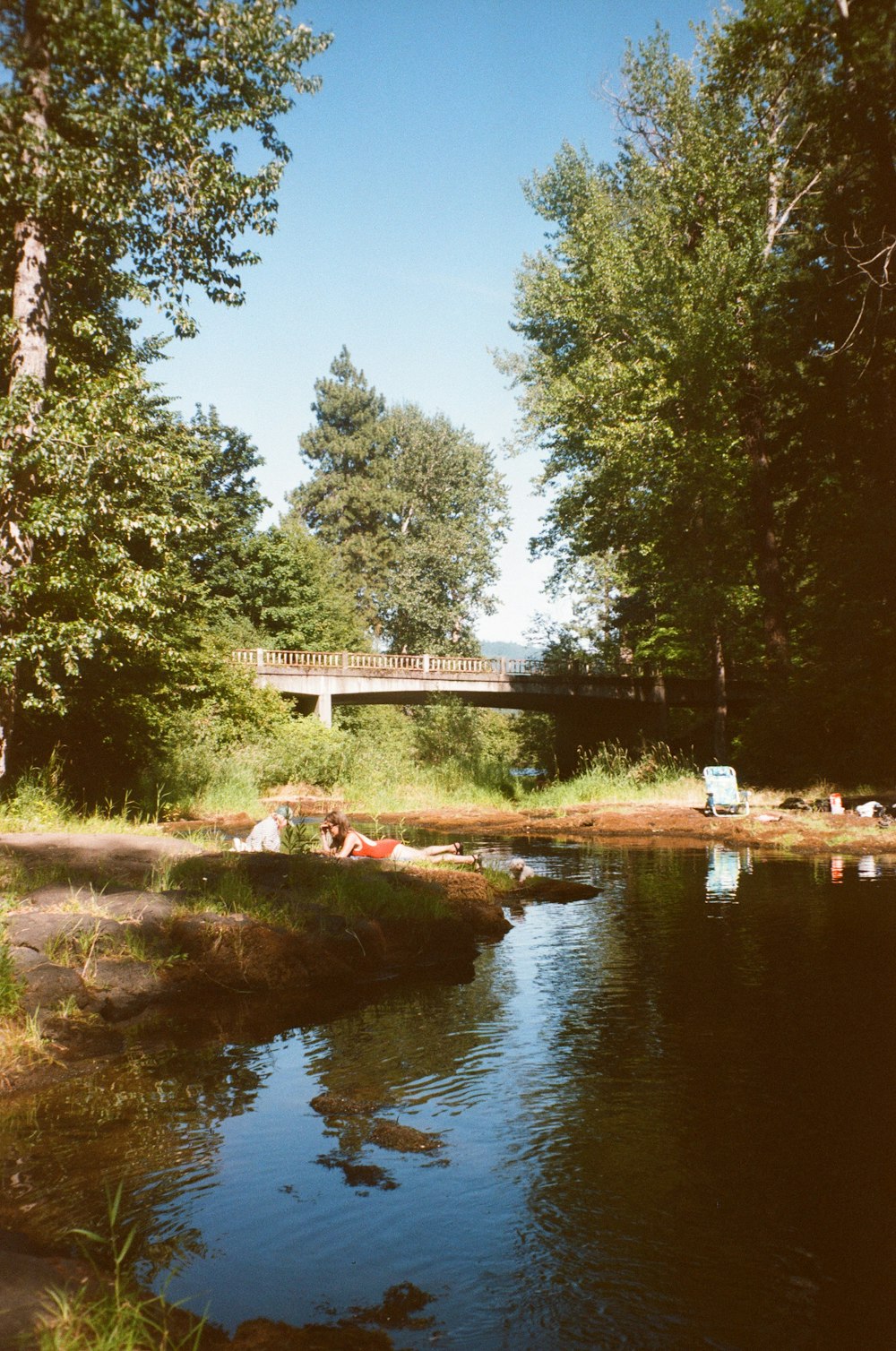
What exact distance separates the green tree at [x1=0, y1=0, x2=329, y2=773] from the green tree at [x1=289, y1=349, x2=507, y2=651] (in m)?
42.3

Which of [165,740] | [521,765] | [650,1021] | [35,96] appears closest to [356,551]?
[521,765]

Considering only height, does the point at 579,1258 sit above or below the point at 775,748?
below

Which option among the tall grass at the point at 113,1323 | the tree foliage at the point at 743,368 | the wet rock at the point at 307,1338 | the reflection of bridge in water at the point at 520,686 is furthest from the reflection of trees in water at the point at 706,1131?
the reflection of bridge in water at the point at 520,686

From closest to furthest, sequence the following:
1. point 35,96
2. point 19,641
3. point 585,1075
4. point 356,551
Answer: point 585,1075 < point 19,641 < point 35,96 < point 356,551

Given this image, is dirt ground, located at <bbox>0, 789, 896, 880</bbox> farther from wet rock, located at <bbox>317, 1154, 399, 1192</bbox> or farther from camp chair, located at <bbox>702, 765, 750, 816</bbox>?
wet rock, located at <bbox>317, 1154, 399, 1192</bbox>

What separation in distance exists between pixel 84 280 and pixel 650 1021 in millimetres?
16607

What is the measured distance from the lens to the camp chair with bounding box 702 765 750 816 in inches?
928

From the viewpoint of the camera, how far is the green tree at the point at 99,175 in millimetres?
13641

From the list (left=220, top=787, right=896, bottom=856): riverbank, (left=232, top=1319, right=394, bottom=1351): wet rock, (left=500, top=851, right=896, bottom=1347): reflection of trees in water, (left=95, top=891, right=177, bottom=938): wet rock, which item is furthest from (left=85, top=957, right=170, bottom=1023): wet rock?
(left=220, top=787, right=896, bottom=856): riverbank

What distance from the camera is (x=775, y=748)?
92.8 feet

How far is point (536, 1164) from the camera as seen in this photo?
16.6 feet

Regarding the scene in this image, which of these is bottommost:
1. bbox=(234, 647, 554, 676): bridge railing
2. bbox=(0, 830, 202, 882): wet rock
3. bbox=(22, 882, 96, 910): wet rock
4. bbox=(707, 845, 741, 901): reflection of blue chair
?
bbox=(707, 845, 741, 901): reflection of blue chair

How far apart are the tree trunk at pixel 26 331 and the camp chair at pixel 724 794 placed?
15.5 m

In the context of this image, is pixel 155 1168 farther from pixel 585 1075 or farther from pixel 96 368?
pixel 96 368
